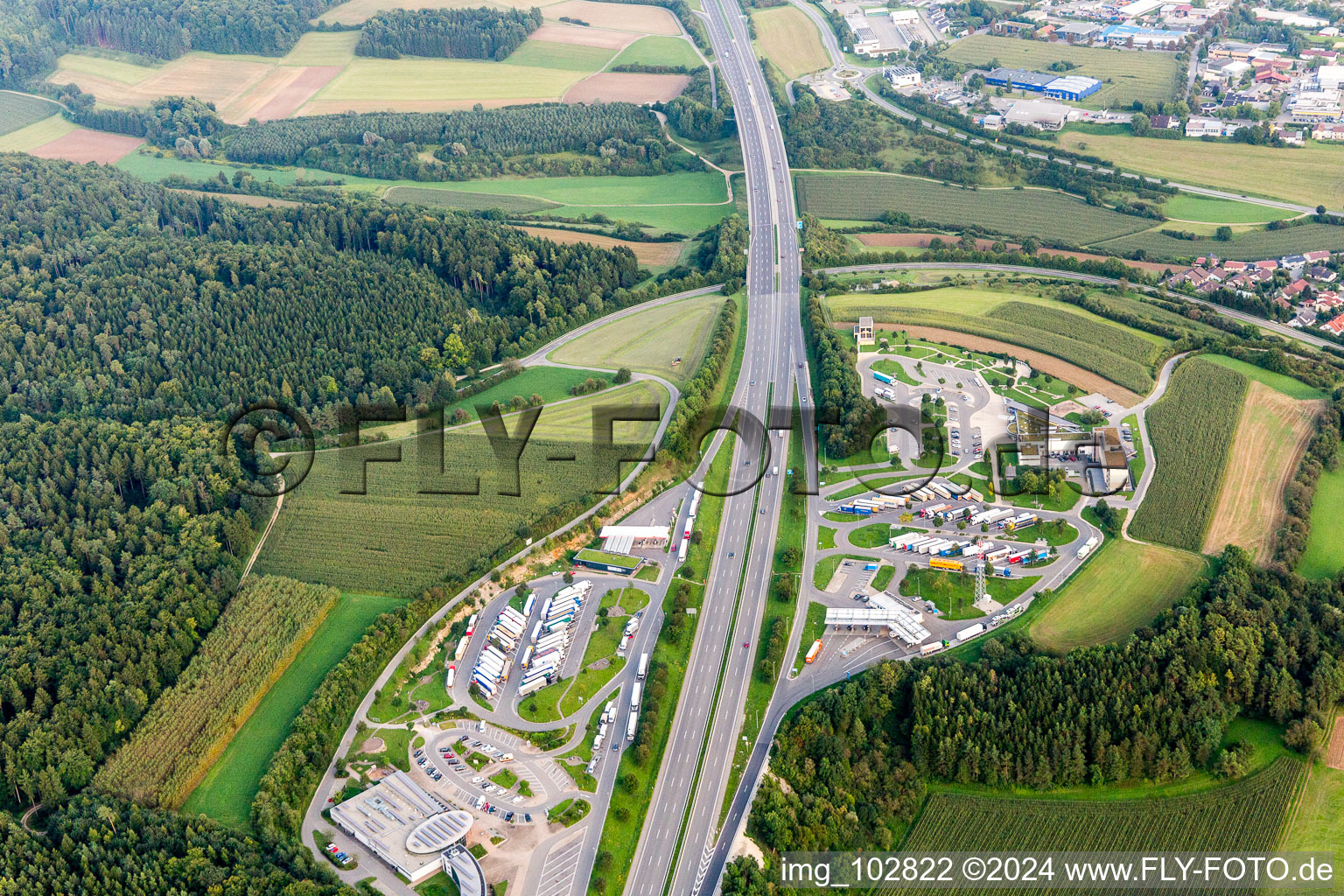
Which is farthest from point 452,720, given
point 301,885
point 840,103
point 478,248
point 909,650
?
point 840,103

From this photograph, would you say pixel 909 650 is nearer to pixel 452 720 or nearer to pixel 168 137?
pixel 452 720

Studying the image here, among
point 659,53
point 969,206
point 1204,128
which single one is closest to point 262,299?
point 969,206

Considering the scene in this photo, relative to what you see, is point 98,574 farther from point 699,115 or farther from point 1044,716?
point 699,115

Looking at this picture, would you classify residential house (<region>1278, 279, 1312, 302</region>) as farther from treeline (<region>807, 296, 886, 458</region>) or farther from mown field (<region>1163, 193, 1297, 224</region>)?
treeline (<region>807, 296, 886, 458</region>)

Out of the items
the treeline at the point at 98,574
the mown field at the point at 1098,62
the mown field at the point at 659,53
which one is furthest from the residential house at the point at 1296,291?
the treeline at the point at 98,574

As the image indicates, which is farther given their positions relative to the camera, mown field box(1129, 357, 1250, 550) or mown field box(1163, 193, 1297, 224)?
mown field box(1163, 193, 1297, 224)

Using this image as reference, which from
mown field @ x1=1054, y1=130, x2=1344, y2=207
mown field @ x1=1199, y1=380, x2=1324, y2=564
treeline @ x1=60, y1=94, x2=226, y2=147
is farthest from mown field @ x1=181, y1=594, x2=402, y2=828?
mown field @ x1=1054, y1=130, x2=1344, y2=207

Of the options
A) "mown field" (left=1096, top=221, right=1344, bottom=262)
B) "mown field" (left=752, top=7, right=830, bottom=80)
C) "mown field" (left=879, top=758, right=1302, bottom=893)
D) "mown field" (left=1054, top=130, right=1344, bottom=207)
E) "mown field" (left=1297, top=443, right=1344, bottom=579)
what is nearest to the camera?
"mown field" (left=879, top=758, right=1302, bottom=893)
